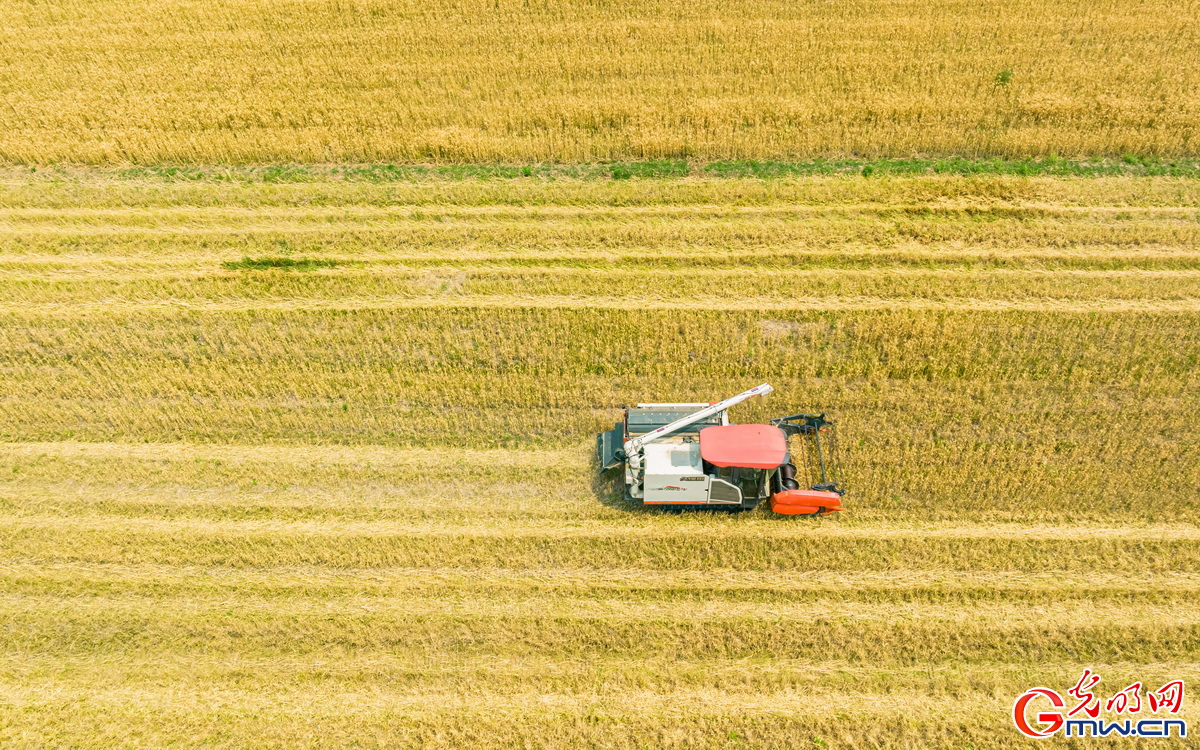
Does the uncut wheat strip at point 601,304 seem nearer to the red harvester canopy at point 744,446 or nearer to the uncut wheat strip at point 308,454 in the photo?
the uncut wheat strip at point 308,454

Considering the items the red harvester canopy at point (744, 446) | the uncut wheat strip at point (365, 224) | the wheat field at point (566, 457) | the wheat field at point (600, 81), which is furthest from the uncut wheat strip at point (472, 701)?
the wheat field at point (600, 81)

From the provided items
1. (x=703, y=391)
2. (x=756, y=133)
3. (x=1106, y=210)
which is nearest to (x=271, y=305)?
(x=703, y=391)

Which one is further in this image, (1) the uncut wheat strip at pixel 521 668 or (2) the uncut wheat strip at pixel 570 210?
(2) the uncut wheat strip at pixel 570 210

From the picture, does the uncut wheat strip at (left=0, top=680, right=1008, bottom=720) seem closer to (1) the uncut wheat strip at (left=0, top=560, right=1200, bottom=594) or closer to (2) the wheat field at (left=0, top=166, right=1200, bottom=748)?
(2) the wheat field at (left=0, top=166, right=1200, bottom=748)

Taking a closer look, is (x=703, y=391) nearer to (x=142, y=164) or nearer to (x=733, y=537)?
(x=733, y=537)

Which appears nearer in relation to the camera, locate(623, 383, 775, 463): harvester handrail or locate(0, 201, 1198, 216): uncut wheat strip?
locate(623, 383, 775, 463): harvester handrail

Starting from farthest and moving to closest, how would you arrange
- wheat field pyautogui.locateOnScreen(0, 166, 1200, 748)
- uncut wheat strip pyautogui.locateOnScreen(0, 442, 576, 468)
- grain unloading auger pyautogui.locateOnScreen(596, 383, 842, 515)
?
uncut wheat strip pyautogui.locateOnScreen(0, 442, 576, 468) < grain unloading auger pyautogui.locateOnScreen(596, 383, 842, 515) < wheat field pyautogui.locateOnScreen(0, 166, 1200, 748)

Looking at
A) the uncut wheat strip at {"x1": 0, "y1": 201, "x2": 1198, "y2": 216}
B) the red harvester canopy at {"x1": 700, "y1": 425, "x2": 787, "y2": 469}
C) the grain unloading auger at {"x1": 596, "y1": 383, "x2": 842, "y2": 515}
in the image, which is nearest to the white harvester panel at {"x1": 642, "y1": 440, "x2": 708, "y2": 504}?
the grain unloading auger at {"x1": 596, "y1": 383, "x2": 842, "y2": 515}
